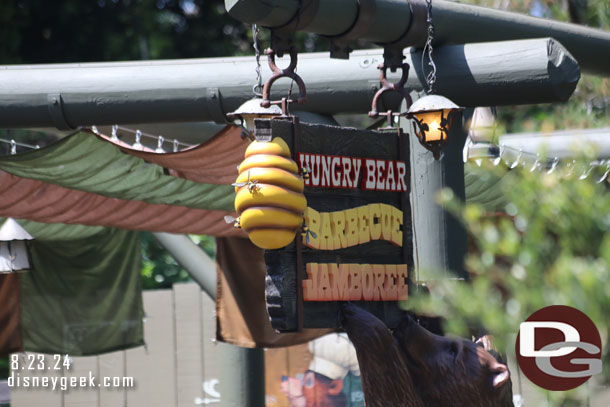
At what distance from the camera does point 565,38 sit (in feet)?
19.5

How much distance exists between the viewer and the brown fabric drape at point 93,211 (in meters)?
6.68

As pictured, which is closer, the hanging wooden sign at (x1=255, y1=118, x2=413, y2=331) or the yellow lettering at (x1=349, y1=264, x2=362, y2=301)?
the hanging wooden sign at (x1=255, y1=118, x2=413, y2=331)

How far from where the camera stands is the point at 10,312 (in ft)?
30.6

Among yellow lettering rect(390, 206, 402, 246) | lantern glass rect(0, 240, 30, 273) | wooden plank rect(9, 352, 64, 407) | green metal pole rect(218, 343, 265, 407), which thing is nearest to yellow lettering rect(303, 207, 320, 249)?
yellow lettering rect(390, 206, 402, 246)

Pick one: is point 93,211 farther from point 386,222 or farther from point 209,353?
point 209,353

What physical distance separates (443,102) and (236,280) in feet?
15.3

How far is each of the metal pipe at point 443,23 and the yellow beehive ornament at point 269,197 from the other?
64cm

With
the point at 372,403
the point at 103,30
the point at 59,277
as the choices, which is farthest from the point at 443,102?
the point at 103,30

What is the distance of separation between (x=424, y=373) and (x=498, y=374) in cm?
31

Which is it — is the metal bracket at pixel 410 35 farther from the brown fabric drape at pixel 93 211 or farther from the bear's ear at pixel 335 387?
the bear's ear at pixel 335 387

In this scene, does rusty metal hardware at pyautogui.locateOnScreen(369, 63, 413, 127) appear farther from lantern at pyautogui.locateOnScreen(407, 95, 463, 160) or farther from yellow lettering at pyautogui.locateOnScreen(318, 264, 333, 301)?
yellow lettering at pyautogui.locateOnScreen(318, 264, 333, 301)

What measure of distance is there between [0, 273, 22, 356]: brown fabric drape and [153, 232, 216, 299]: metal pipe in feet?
4.79

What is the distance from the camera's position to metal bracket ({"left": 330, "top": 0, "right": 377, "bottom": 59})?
4.78 meters

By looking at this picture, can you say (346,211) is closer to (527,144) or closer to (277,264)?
(277,264)
